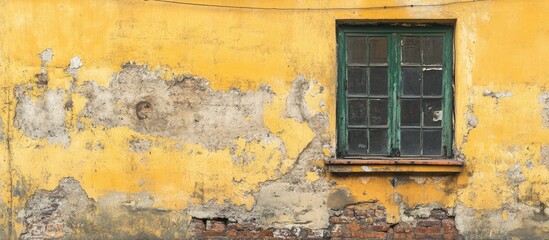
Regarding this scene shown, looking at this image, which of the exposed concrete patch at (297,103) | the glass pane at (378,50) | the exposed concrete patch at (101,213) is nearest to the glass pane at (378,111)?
the glass pane at (378,50)

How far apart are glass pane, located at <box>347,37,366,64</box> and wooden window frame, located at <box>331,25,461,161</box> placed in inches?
1.5

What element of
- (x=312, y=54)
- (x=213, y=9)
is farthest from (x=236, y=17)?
(x=312, y=54)

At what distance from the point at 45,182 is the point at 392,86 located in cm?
308

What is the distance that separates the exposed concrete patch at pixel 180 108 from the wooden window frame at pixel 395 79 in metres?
0.65

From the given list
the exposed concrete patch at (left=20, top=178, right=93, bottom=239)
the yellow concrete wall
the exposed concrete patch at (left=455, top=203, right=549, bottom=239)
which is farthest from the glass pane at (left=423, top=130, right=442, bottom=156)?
the exposed concrete patch at (left=20, top=178, right=93, bottom=239)

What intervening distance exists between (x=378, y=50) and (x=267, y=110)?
43.0 inches

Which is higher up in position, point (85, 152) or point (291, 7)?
point (291, 7)

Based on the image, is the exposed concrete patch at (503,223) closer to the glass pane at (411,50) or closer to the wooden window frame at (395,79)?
the wooden window frame at (395,79)

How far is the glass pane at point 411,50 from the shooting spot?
6832 mm

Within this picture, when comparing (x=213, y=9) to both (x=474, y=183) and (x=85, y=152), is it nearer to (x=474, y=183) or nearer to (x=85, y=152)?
(x=85, y=152)

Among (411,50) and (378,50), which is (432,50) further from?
(378,50)

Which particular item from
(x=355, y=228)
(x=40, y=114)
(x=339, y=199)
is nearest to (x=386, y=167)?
(x=339, y=199)

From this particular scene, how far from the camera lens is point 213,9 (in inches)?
265

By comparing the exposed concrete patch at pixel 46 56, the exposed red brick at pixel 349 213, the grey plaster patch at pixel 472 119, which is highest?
the exposed concrete patch at pixel 46 56
